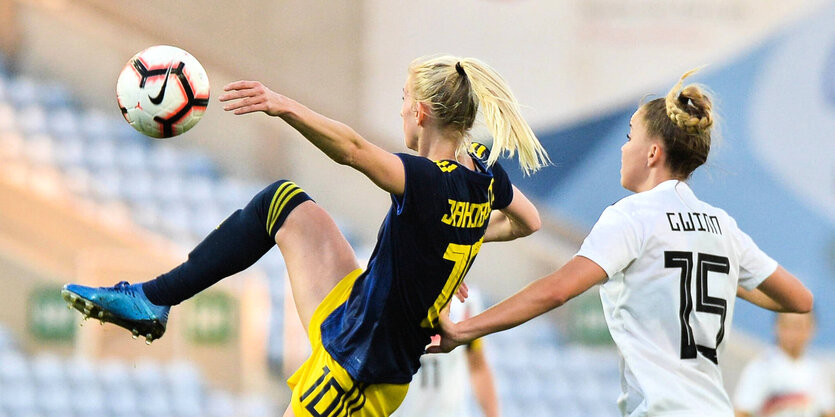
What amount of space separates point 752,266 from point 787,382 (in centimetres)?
289

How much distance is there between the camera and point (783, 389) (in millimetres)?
5652

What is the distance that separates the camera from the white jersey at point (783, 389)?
5582 mm

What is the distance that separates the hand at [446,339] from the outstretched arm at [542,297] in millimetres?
59

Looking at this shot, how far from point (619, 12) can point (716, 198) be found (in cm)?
197

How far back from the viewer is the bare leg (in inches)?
124

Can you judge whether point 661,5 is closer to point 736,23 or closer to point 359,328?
point 736,23

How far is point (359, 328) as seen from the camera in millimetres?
3047

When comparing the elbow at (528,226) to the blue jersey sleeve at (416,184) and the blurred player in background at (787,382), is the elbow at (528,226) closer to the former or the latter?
the blue jersey sleeve at (416,184)

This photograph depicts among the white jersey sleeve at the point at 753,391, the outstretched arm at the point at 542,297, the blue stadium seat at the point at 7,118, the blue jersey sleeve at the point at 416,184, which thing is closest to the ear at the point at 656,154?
the outstretched arm at the point at 542,297

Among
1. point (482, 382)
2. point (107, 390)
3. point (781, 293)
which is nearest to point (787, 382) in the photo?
point (482, 382)

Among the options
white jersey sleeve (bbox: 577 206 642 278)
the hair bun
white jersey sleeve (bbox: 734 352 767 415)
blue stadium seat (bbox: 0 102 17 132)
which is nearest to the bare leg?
white jersey sleeve (bbox: 577 206 642 278)

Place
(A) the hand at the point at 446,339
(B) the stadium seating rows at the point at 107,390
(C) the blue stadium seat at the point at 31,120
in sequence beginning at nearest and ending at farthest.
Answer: (A) the hand at the point at 446,339
(B) the stadium seating rows at the point at 107,390
(C) the blue stadium seat at the point at 31,120

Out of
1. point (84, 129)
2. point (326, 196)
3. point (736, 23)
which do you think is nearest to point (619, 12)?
point (736, 23)

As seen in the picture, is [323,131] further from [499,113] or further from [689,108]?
[689,108]
